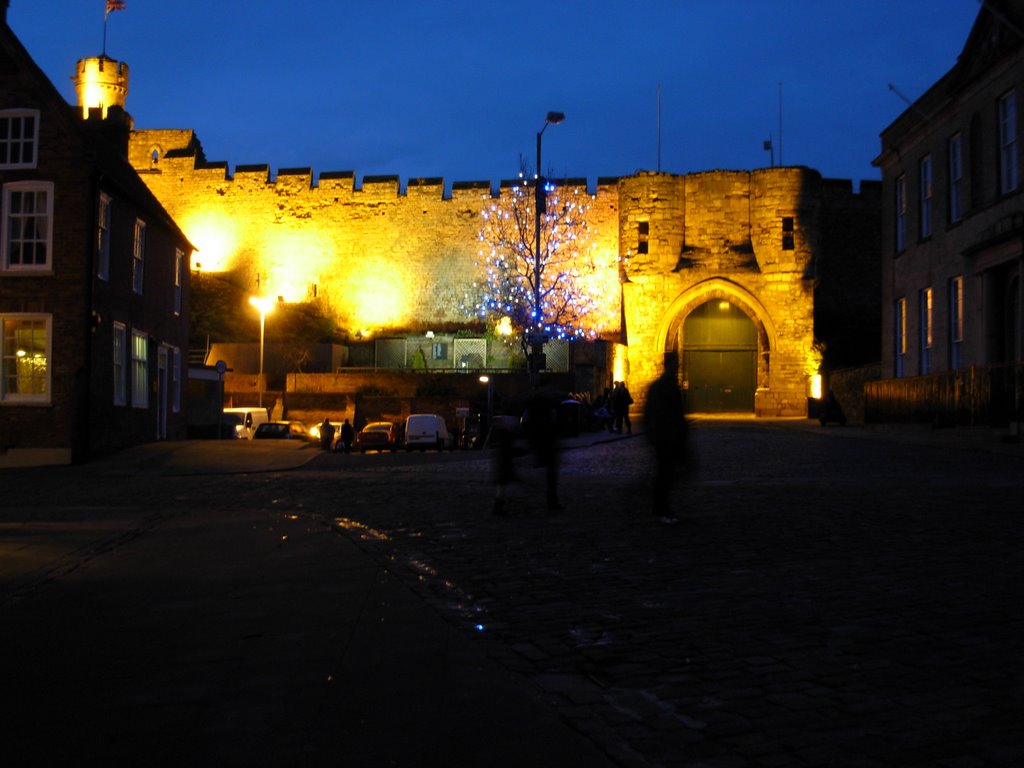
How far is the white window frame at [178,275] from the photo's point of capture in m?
29.7

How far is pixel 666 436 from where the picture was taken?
10.1 meters

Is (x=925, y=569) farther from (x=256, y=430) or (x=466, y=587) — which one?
(x=256, y=430)

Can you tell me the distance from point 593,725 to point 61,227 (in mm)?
21005

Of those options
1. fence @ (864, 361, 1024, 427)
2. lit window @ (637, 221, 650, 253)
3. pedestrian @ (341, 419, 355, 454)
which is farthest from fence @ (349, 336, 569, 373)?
fence @ (864, 361, 1024, 427)

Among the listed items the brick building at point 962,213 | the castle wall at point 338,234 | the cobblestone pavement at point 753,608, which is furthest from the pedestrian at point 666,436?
the castle wall at point 338,234

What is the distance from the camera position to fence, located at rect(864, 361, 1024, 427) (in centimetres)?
1958

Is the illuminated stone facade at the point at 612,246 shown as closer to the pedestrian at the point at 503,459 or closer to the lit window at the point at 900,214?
the lit window at the point at 900,214

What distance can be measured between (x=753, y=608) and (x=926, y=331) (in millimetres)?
22336

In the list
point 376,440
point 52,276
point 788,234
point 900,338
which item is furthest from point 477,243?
point 52,276

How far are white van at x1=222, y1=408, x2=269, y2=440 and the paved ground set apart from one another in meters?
22.7

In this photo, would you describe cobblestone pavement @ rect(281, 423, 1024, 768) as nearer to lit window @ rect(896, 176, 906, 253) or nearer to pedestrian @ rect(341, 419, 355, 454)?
lit window @ rect(896, 176, 906, 253)

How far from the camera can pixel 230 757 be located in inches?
163

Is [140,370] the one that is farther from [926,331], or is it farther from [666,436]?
[666,436]

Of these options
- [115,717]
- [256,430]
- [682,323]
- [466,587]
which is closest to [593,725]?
[115,717]
